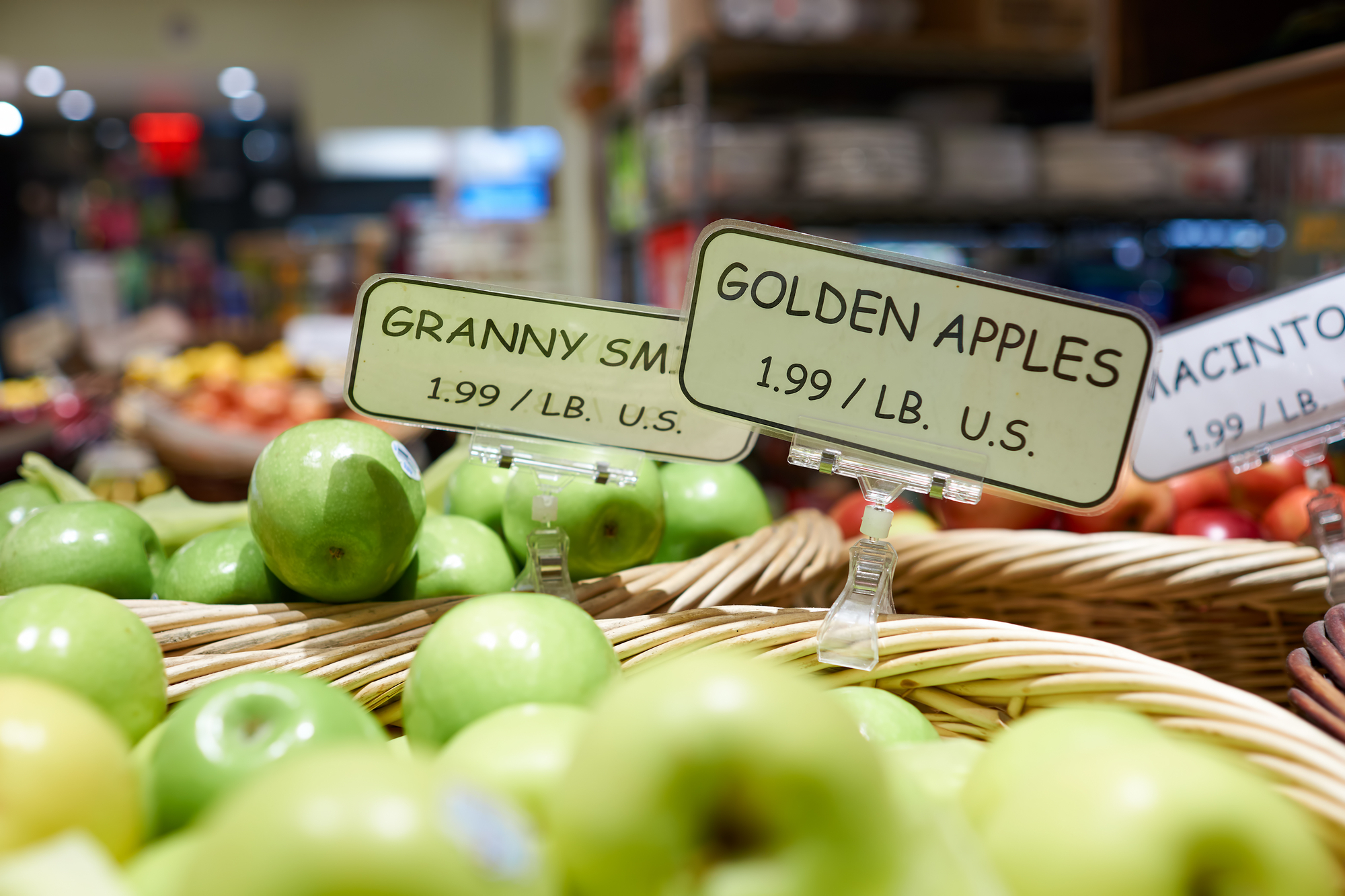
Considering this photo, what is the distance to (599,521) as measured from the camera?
3.06ft

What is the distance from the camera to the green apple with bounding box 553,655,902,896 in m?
0.37

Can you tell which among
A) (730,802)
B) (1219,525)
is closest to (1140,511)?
(1219,525)

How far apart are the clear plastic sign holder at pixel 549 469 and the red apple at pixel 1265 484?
863 mm

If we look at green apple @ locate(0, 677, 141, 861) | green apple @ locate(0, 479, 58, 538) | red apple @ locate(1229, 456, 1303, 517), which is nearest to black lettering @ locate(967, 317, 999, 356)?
green apple @ locate(0, 677, 141, 861)

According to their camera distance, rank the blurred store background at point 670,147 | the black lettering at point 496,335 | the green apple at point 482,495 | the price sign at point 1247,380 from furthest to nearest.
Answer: the blurred store background at point 670,147 → the green apple at point 482,495 → the price sign at point 1247,380 → the black lettering at point 496,335

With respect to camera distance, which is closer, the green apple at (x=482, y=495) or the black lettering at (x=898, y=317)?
the black lettering at (x=898, y=317)

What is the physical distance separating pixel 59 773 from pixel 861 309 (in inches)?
22.5

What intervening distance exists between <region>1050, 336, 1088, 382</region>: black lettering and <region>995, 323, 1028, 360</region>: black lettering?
3 cm

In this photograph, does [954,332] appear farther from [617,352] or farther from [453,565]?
[453,565]

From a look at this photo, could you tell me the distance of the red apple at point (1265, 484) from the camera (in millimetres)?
1271

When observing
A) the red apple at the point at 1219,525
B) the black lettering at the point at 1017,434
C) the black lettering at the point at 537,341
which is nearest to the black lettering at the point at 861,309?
the black lettering at the point at 1017,434

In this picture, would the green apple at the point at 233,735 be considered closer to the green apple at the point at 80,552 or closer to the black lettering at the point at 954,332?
the green apple at the point at 80,552

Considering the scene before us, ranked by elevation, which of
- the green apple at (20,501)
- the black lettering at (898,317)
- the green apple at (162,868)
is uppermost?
the black lettering at (898,317)

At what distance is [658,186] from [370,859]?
9.41ft
